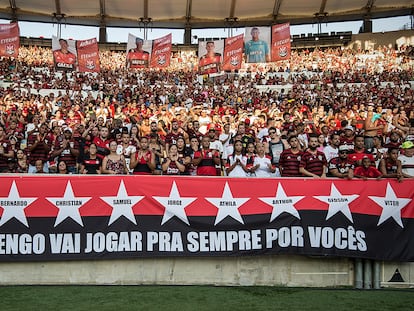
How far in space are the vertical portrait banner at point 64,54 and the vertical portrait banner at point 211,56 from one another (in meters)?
7.69

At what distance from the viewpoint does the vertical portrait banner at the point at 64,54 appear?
2883cm

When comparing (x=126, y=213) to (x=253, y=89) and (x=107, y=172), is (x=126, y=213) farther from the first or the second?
(x=253, y=89)

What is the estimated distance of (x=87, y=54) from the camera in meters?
29.9

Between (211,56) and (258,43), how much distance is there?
3.33 m

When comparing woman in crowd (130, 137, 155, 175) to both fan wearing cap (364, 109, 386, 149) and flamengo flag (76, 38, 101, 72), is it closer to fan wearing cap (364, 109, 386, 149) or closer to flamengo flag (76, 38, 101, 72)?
fan wearing cap (364, 109, 386, 149)

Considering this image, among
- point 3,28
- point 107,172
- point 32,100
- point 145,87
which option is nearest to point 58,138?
point 107,172

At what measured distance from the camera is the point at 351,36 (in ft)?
142

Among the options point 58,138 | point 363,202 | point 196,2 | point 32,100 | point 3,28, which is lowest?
point 363,202

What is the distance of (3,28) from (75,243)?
25382 mm

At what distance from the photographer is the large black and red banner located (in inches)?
276

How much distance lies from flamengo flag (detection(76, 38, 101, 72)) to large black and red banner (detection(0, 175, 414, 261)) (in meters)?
23.7

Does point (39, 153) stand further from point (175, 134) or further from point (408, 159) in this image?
point (408, 159)

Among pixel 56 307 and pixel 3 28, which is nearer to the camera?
pixel 56 307

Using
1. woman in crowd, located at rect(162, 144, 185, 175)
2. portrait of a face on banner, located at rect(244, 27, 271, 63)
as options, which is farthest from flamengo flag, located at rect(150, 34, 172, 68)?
woman in crowd, located at rect(162, 144, 185, 175)
